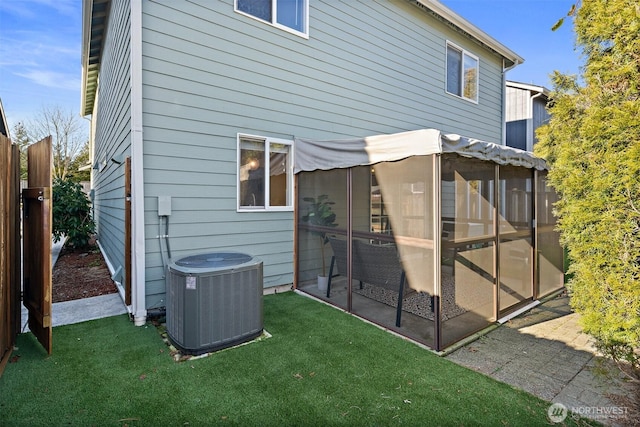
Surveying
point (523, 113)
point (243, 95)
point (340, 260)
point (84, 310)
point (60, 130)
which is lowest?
point (84, 310)

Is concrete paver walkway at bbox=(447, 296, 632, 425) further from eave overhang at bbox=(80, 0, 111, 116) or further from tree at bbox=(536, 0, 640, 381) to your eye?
eave overhang at bbox=(80, 0, 111, 116)

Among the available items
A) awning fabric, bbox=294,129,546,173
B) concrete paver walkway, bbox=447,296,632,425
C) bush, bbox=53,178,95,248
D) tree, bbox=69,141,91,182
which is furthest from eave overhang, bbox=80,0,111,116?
tree, bbox=69,141,91,182

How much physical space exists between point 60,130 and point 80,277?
58.6 ft

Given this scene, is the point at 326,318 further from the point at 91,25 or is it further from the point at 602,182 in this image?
the point at 91,25

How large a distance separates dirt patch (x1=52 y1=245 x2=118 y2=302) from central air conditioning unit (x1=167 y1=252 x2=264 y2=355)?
251 centimetres

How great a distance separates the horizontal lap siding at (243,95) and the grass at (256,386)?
4.06 feet

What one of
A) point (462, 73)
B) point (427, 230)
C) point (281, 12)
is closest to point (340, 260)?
point (427, 230)

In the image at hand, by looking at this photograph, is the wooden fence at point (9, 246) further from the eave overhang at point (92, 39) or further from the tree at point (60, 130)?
the tree at point (60, 130)

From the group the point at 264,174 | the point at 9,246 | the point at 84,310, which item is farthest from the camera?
the point at 264,174

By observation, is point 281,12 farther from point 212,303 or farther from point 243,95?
point 212,303

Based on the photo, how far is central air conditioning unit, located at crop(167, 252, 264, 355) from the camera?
2941 millimetres

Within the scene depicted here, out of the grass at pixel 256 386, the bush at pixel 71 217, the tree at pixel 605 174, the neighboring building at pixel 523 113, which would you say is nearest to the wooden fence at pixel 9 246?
the grass at pixel 256 386

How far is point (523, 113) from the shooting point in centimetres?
1133

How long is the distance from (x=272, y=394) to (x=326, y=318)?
1.59 metres
